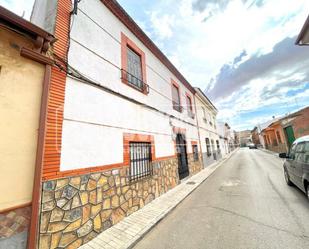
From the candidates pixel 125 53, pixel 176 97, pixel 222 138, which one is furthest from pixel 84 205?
pixel 222 138

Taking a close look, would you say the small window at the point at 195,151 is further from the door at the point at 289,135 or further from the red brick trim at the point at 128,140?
the door at the point at 289,135

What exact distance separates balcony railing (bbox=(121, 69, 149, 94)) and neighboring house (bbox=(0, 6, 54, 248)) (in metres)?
2.42

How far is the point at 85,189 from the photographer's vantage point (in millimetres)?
3250

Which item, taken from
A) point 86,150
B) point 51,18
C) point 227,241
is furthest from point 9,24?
point 227,241

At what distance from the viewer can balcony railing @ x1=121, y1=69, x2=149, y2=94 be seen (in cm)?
513

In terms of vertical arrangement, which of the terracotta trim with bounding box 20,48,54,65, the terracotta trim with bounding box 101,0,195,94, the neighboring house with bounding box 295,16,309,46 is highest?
the terracotta trim with bounding box 101,0,195,94

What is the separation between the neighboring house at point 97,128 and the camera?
2.89 m

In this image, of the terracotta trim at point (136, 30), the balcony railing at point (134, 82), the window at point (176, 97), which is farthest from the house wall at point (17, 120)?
the window at point (176, 97)

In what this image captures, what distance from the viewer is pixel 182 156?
28.8 feet

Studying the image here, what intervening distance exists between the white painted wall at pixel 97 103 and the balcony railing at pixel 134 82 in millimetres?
208

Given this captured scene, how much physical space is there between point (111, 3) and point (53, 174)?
5.48 metres

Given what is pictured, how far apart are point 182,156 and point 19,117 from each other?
25.1 feet

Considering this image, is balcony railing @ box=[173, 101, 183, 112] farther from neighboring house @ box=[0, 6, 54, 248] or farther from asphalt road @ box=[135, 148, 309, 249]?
neighboring house @ box=[0, 6, 54, 248]

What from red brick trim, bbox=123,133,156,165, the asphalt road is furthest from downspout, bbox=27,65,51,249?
red brick trim, bbox=123,133,156,165
